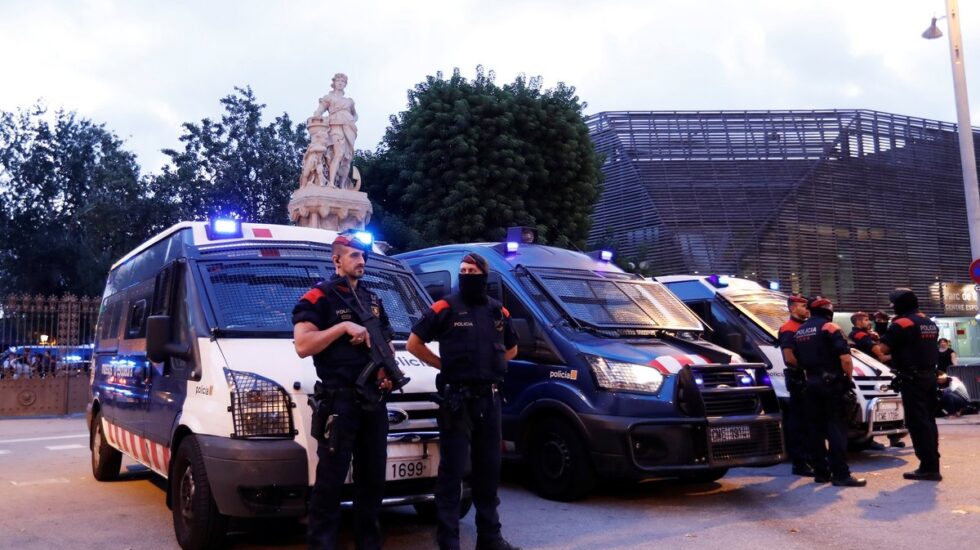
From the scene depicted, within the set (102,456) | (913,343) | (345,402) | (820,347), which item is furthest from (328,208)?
(345,402)

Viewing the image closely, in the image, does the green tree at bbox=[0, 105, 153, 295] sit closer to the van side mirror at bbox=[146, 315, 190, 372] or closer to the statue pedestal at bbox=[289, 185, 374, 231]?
the statue pedestal at bbox=[289, 185, 374, 231]

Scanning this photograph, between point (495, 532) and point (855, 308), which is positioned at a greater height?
point (855, 308)

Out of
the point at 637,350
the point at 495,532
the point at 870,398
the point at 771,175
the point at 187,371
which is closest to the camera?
the point at 495,532

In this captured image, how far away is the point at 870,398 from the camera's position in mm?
8625

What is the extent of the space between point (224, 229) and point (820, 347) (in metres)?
4.98

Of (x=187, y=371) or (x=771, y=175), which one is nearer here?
(x=187, y=371)

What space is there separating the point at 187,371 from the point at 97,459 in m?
3.48

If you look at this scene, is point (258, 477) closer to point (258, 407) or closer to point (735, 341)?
point (258, 407)

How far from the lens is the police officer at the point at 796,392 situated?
768cm

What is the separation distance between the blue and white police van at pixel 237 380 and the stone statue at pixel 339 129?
36.1 feet

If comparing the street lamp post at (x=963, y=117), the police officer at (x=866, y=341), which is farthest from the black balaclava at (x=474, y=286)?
the street lamp post at (x=963, y=117)

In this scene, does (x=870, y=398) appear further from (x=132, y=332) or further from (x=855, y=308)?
(x=855, y=308)

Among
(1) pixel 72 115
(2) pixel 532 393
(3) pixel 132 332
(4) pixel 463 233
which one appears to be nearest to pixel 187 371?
(3) pixel 132 332

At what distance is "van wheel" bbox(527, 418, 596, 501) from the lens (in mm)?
6375
